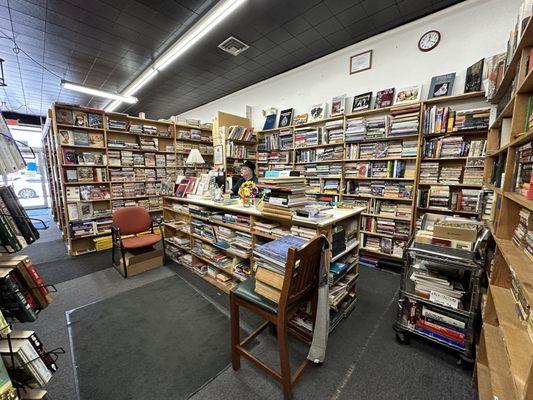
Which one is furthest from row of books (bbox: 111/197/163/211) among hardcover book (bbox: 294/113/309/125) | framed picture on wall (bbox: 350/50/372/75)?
framed picture on wall (bbox: 350/50/372/75)

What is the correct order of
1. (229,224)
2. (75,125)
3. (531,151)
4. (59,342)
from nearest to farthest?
1. (531,151)
2. (59,342)
3. (229,224)
4. (75,125)

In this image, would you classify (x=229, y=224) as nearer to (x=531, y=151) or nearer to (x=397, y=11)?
(x=531, y=151)

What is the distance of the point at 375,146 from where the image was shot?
3.08 m

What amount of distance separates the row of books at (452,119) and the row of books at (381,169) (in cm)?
47

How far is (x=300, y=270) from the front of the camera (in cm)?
123

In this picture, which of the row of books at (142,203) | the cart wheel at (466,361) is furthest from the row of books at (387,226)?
the row of books at (142,203)

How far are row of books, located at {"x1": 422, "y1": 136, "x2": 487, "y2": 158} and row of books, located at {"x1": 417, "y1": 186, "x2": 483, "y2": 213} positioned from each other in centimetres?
40

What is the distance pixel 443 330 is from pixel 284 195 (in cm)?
153

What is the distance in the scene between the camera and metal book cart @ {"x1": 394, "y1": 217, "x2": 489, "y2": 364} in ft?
4.79

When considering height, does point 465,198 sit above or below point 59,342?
above

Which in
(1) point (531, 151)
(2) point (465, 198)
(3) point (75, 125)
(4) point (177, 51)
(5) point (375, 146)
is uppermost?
(4) point (177, 51)

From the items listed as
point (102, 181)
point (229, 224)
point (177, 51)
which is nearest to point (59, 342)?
point (229, 224)

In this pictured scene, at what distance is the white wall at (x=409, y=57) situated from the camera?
238 centimetres

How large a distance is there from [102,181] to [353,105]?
4.46m
